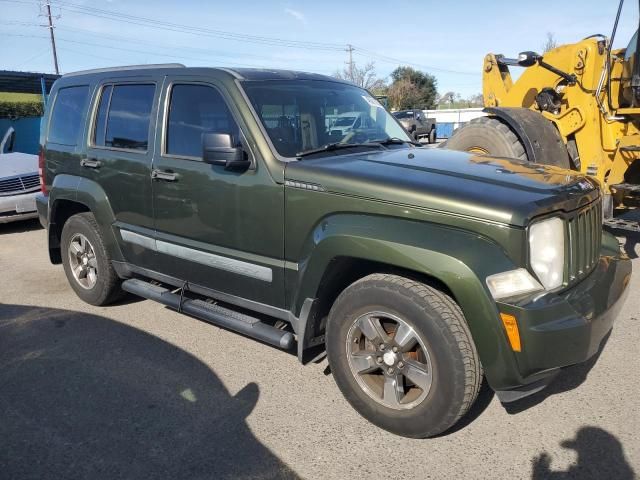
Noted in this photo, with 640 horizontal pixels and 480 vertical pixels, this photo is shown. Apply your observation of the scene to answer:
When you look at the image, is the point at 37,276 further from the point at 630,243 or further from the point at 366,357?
the point at 630,243

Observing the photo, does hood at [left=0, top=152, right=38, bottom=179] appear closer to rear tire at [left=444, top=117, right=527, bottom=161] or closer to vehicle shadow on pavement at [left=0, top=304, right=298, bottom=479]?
vehicle shadow on pavement at [left=0, top=304, right=298, bottom=479]

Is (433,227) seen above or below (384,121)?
below

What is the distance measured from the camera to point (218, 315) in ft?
12.3

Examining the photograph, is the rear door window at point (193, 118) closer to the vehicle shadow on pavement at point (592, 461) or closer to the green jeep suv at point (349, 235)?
the green jeep suv at point (349, 235)

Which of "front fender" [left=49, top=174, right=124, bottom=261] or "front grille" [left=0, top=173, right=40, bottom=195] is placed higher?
"front fender" [left=49, top=174, right=124, bottom=261]

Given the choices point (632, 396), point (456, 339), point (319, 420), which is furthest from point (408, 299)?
point (632, 396)

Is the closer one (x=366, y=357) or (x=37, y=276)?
(x=366, y=357)

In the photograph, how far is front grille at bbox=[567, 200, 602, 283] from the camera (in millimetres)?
2805

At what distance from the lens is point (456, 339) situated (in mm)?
2678

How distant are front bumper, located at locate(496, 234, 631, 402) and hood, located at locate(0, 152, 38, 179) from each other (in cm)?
865

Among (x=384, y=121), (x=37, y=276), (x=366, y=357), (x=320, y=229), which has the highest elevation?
(x=384, y=121)

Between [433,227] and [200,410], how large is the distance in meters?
1.85

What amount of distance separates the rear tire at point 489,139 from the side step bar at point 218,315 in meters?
3.79

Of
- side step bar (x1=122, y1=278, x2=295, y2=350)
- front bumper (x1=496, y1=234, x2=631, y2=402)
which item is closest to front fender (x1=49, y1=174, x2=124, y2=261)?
side step bar (x1=122, y1=278, x2=295, y2=350)
